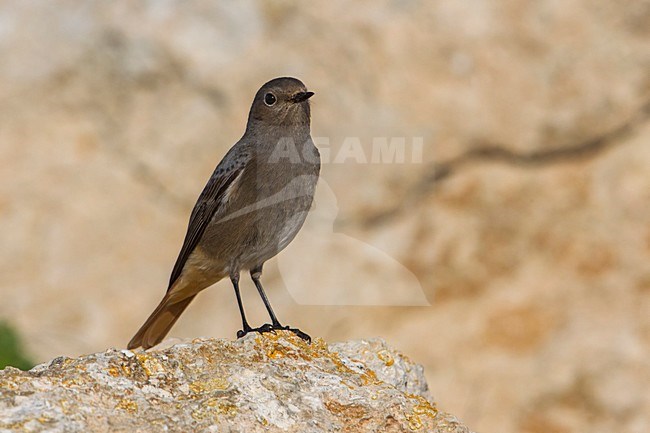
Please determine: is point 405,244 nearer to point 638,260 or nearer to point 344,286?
point 344,286

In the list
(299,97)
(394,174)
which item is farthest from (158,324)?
(394,174)

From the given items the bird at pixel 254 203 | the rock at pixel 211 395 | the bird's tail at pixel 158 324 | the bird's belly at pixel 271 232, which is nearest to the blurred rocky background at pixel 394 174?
the bird's tail at pixel 158 324

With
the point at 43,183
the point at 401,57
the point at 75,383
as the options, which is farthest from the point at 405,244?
the point at 75,383

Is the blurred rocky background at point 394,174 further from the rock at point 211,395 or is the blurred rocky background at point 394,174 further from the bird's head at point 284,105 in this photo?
the rock at point 211,395

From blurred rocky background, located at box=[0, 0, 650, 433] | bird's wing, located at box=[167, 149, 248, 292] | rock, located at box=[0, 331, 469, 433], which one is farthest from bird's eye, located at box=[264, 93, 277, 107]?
blurred rocky background, located at box=[0, 0, 650, 433]

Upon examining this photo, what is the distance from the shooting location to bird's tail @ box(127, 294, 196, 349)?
279 inches

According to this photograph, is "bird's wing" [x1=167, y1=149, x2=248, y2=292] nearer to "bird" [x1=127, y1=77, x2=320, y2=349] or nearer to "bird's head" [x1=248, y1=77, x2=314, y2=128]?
"bird" [x1=127, y1=77, x2=320, y2=349]

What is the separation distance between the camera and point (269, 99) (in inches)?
282

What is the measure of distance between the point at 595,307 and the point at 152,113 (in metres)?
5.67

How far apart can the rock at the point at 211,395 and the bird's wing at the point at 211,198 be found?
7.20 ft

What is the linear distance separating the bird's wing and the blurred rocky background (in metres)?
3.22

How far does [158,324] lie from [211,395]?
122 inches

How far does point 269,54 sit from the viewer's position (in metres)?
11.1

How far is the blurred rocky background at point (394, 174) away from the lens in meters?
10.3
